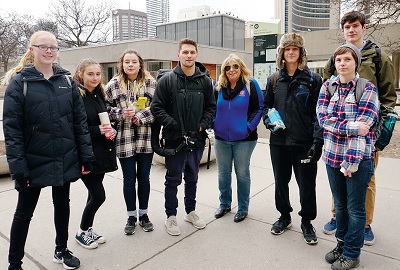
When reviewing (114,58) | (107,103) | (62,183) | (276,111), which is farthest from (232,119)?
(114,58)

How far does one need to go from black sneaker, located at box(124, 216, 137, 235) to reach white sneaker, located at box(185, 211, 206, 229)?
606 millimetres

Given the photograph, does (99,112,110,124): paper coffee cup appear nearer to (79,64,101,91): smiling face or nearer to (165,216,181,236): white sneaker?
(79,64,101,91): smiling face

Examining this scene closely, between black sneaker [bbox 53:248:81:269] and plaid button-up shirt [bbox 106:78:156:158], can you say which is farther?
plaid button-up shirt [bbox 106:78:156:158]

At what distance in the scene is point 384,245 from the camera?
314 centimetres

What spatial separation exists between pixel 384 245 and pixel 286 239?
0.91 m

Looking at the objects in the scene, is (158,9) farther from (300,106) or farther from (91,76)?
(300,106)

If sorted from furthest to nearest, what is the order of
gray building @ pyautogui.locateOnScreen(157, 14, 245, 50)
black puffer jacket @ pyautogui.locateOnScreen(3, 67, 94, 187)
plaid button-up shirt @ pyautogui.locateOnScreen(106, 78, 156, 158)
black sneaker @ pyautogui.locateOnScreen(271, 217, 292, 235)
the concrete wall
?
1. gray building @ pyautogui.locateOnScreen(157, 14, 245, 50)
2. the concrete wall
3. black sneaker @ pyautogui.locateOnScreen(271, 217, 292, 235)
4. plaid button-up shirt @ pyautogui.locateOnScreen(106, 78, 156, 158)
5. black puffer jacket @ pyautogui.locateOnScreen(3, 67, 94, 187)

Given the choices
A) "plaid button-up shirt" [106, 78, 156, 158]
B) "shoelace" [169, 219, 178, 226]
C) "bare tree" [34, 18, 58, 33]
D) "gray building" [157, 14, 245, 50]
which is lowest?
"shoelace" [169, 219, 178, 226]

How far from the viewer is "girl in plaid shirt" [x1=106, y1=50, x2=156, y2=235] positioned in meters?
3.30

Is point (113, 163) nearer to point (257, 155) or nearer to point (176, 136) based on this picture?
point (176, 136)

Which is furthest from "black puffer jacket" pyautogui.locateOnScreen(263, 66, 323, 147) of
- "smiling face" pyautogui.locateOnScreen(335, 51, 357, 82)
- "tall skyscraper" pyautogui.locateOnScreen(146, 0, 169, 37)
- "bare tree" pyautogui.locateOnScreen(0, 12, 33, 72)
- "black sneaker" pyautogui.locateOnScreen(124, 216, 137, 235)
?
"tall skyscraper" pyautogui.locateOnScreen(146, 0, 169, 37)

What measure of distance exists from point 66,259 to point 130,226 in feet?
2.61

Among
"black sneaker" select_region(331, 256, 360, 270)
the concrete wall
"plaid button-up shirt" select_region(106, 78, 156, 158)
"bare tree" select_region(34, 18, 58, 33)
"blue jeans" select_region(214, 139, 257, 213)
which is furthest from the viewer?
"bare tree" select_region(34, 18, 58, 33)

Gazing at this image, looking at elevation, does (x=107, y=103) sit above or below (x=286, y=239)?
above
